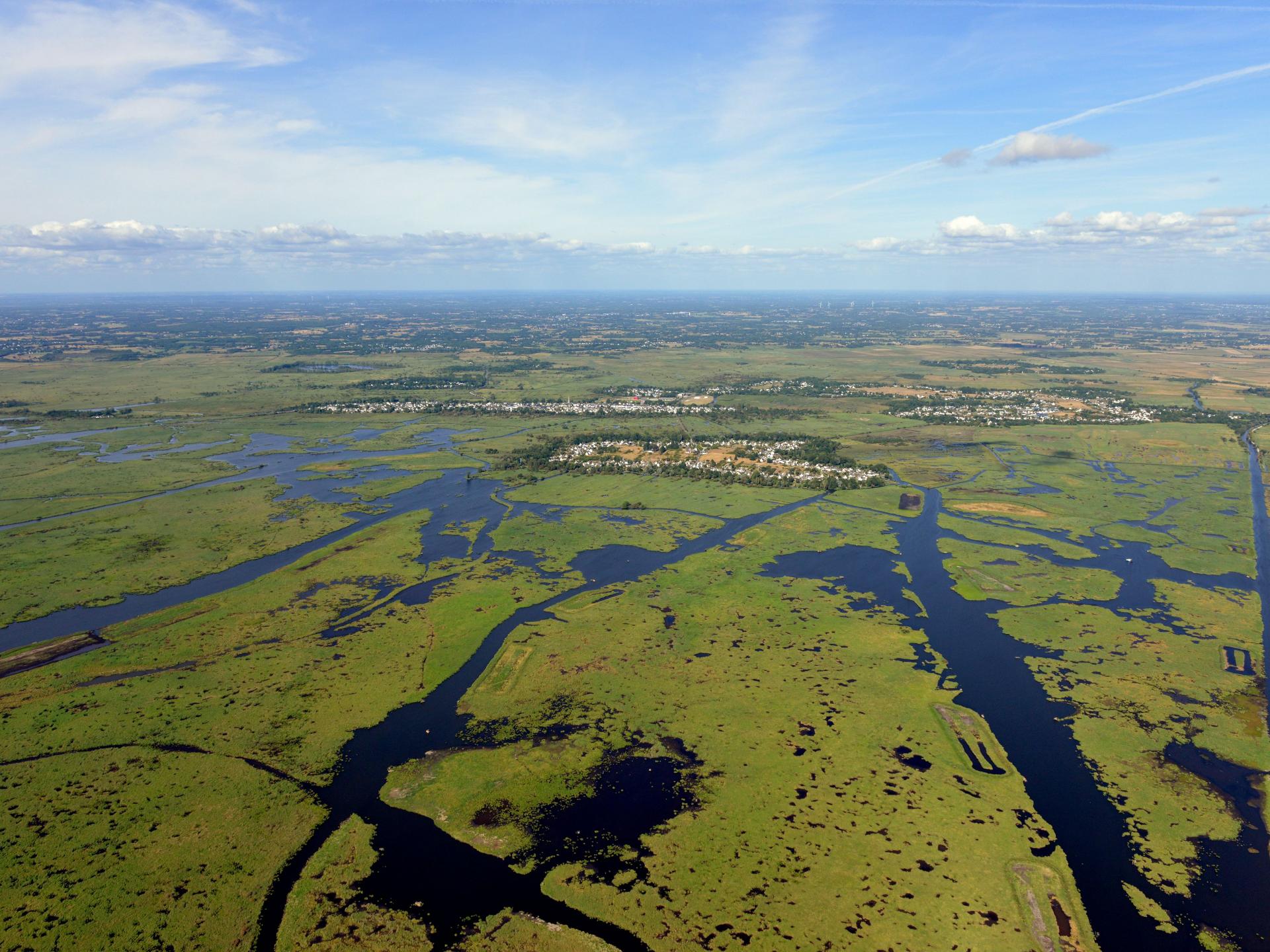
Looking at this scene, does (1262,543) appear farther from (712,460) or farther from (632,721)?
(632,721)

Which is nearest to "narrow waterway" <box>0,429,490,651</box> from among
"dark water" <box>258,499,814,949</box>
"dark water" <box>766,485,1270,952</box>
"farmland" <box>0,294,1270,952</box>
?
"farmland" <box>0,294,1270,952</box>

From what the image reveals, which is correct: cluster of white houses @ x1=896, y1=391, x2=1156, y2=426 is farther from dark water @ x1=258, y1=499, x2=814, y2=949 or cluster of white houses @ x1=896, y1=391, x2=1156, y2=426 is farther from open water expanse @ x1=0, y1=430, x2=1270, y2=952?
dark water @ x1=258, y1=499, x2=814, y2=949

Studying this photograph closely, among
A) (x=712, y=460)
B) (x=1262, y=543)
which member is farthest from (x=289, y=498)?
(x=1262, y=543)

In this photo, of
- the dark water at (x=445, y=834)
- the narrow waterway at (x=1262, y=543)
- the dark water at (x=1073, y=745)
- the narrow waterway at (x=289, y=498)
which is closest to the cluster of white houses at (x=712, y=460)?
the narrow waterway at (x=289, y=498)

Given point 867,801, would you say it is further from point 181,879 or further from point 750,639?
point 181,879

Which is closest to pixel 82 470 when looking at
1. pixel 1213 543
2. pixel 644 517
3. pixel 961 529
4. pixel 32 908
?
pixel 644 517
